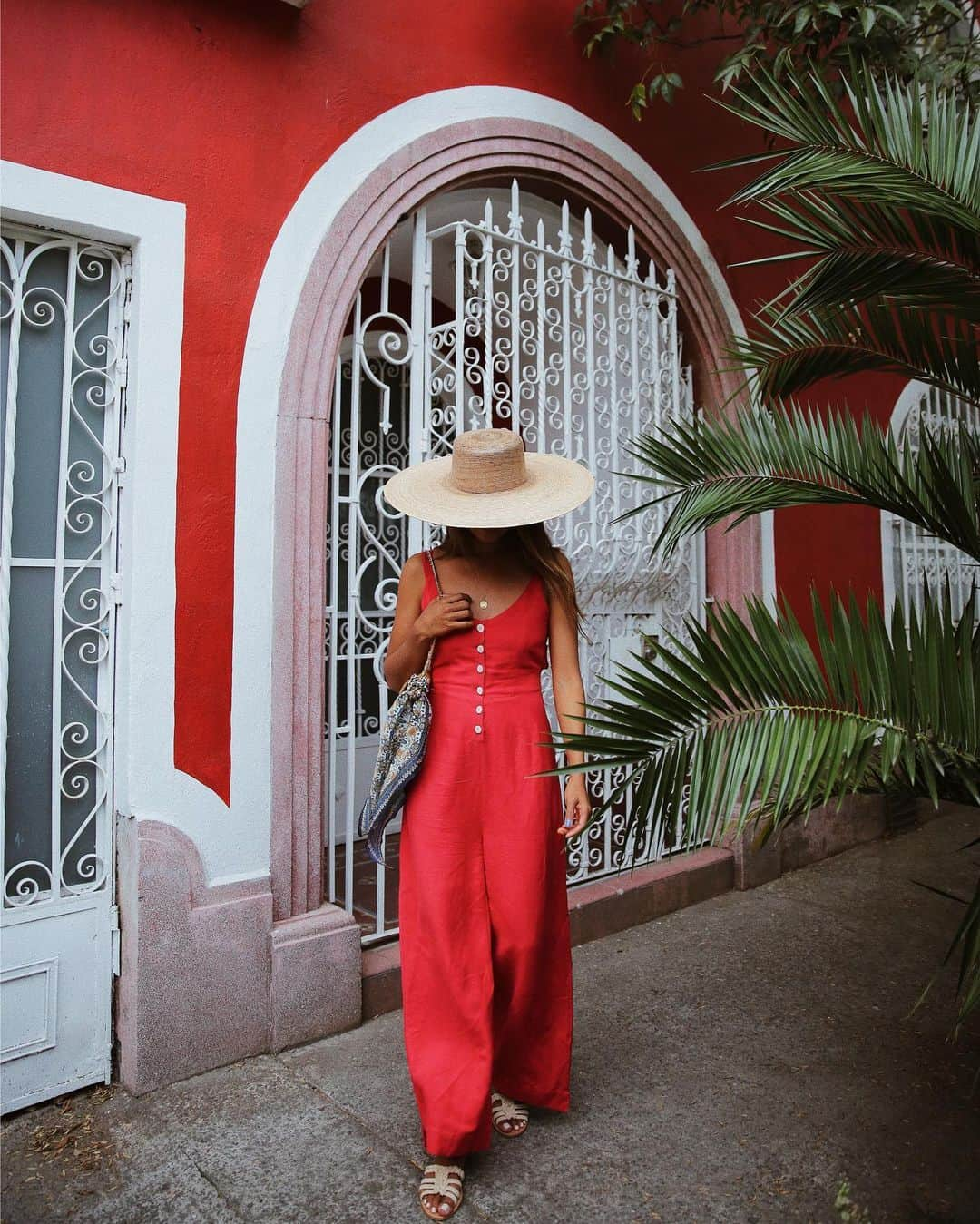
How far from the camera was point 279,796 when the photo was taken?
10.4 feet

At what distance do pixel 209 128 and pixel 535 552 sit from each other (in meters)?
1.89

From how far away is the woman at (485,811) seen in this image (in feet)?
7.76

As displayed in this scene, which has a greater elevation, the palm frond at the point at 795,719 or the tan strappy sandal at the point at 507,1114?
the palm frond at the point at 795,719

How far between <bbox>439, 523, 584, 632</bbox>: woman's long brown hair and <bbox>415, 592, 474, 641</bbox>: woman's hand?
19 centimetres

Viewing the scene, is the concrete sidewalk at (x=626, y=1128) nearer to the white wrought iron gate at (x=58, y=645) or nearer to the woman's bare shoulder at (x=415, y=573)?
the white wrought iron gate at (x=58, y=645)

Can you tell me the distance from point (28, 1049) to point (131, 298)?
2.32 metres

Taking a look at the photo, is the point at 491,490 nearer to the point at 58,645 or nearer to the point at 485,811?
the point at 485,811

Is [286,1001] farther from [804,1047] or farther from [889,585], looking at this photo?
[889,585]

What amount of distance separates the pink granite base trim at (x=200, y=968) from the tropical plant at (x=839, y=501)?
1.28 meters

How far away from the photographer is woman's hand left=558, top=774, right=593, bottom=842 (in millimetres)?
2512

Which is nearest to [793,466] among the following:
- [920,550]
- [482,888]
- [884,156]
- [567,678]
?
[884,156]

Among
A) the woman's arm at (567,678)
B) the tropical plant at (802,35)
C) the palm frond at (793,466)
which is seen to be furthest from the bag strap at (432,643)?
the tropical plant at (802,35)

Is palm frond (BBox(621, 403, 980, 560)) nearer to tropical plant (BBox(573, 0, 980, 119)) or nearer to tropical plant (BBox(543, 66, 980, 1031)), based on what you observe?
tropical plant (BBox(543, 66, 980, 1031))

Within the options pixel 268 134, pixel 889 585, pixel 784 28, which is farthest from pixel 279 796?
pixel 889 585
